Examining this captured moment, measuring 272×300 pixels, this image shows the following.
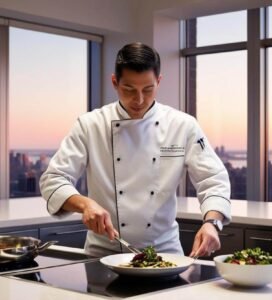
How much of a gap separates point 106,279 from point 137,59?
2.30 feet

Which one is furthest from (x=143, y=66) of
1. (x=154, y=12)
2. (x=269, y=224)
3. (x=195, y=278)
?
(x=154, y=12)

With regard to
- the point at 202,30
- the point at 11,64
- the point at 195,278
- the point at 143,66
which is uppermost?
the point at 202,30

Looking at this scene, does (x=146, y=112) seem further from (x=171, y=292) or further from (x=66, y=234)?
(x=66, y=234)

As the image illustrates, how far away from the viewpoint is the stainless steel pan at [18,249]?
1.79 meters

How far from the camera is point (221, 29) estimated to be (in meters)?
4.61

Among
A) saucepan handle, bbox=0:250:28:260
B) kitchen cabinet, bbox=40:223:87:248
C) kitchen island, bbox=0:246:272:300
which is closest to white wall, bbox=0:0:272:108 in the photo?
kitchen cabinet, bbox=40:223:87:248

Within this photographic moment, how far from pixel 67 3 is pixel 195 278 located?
296 centimetres

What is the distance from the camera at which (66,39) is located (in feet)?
14.9

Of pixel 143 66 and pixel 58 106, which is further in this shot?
pixel 58 106

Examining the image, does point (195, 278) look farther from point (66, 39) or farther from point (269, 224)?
point (66, 39)

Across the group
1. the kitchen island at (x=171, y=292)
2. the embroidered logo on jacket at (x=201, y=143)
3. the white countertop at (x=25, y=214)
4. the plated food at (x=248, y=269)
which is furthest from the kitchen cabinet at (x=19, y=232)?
the plated food at (x=248, y=269)

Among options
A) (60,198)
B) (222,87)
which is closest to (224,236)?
(60,198)

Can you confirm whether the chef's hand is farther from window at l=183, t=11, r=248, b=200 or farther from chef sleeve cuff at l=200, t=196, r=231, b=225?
window at l=183, t=11, r=248, b=200

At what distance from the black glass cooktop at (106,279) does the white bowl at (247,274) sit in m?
0.13
